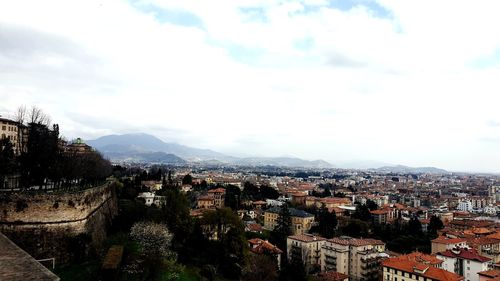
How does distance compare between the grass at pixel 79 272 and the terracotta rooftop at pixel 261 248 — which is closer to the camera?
the grass at pixel 79 272

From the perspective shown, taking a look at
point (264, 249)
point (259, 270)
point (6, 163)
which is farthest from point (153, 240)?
point (264, 249)

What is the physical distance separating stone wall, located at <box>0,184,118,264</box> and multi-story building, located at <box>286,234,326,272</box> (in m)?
27.5

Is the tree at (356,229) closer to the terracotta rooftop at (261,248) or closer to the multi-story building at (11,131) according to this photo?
the terracotta rooftop at (261,248)

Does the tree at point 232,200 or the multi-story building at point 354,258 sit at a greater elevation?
the tree at point 232,200

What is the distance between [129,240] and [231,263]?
7.81 m

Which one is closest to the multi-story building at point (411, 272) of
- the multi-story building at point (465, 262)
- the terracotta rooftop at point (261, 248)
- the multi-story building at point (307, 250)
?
the multi-story building at point (465, 262)

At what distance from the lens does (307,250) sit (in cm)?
4672

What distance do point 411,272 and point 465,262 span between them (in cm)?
947

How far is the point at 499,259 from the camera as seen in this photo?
166 feet

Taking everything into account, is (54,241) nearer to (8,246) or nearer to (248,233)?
(8,246)

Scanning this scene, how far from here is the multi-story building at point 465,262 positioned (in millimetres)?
42594

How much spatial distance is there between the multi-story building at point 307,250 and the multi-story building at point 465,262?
12.6 meters

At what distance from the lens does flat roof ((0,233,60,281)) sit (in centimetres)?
1071

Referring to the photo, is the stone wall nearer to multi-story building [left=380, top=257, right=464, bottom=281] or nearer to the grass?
the grass
